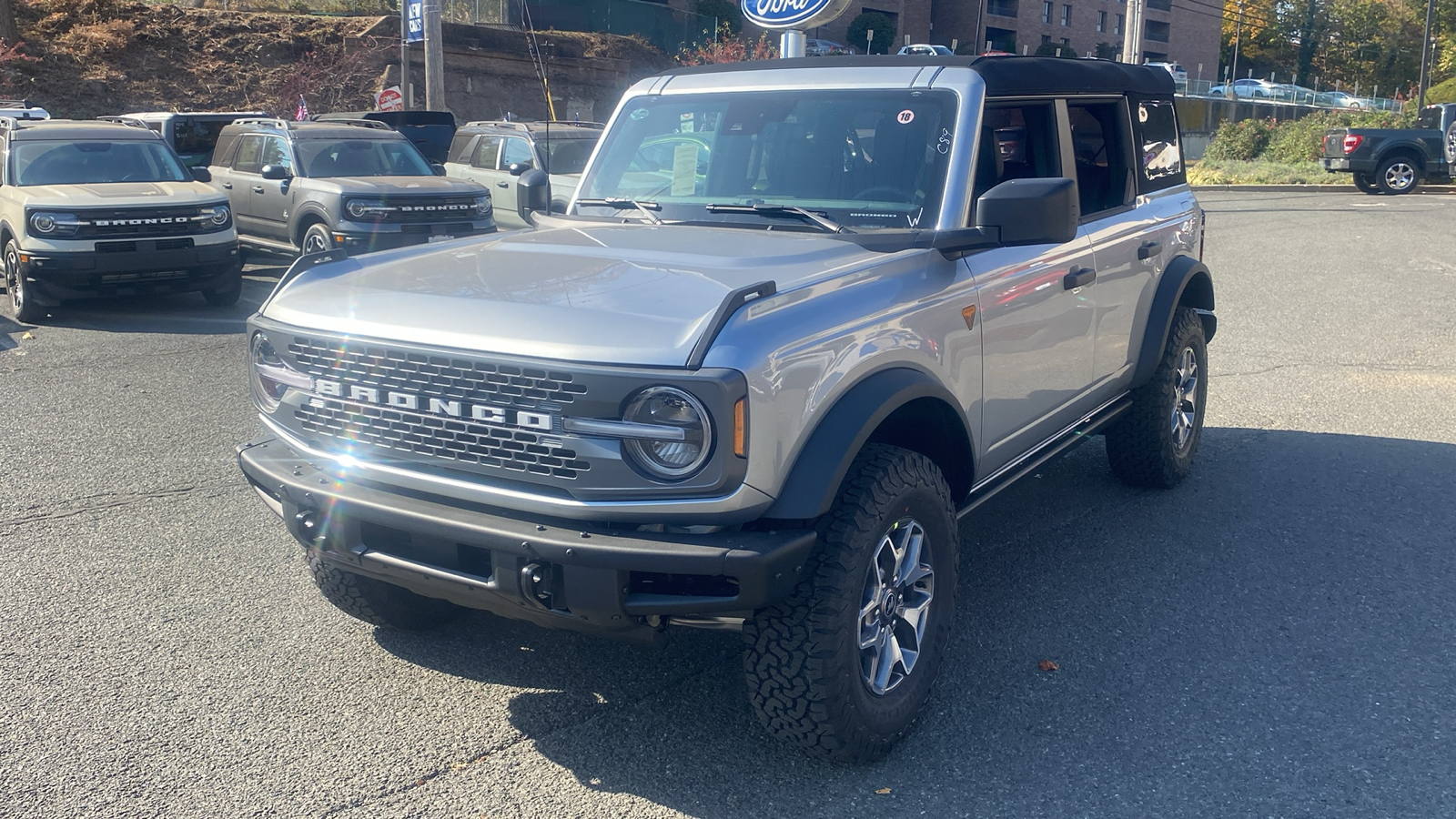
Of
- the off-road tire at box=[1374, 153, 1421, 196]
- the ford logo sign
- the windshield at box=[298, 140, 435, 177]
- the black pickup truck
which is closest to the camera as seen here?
the ford logo sign

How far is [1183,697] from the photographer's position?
3826 millimetres

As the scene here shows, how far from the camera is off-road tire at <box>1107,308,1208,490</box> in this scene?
18.6 feet

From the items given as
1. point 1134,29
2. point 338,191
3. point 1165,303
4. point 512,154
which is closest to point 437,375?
point 1165,303

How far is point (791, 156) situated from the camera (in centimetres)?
437

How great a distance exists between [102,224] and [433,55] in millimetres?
11697

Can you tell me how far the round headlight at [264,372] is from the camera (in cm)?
368

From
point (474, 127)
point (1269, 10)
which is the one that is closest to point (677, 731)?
point (474, 127)

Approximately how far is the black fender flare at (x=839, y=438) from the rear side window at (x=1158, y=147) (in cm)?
264

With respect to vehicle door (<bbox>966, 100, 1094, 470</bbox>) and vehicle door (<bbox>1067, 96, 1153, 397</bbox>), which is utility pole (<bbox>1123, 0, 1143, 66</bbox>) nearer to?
vehicle door (<bbox>1067, 96, 1153, 397</bbox>)

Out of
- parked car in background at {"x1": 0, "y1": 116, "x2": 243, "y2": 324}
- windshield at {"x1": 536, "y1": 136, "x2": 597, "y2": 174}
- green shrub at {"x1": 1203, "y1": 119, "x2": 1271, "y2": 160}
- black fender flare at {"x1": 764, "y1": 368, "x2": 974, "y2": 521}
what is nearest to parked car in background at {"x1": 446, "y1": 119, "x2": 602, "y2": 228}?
windshield at {"x1": 536, "y1": 136, "x2": 597, "y2": 174}

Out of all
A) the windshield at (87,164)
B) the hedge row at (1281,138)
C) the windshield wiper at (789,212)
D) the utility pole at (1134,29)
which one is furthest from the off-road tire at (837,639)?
the hedge row at (1281,138)

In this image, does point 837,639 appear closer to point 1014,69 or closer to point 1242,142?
point 1014,69

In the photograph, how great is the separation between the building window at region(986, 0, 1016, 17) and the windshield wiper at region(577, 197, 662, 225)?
2929 inches

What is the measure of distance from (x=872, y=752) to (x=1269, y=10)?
10354 centimetres
